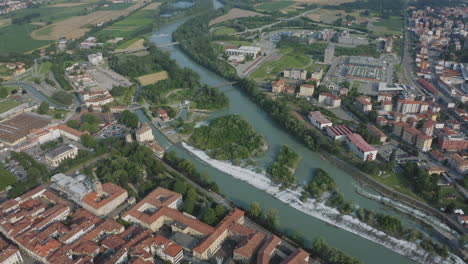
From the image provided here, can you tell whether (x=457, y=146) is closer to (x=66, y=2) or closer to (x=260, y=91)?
(x=260, y=91)

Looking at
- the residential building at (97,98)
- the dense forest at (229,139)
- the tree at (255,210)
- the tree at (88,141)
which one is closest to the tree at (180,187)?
the tree at (255,210)

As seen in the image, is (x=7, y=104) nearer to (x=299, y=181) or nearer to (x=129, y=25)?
(x=299, y=181)

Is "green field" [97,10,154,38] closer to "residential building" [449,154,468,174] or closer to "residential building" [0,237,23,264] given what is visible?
"residential building" [0,237,23,264]

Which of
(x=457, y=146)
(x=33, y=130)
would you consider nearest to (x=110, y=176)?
(x=33, y=130)

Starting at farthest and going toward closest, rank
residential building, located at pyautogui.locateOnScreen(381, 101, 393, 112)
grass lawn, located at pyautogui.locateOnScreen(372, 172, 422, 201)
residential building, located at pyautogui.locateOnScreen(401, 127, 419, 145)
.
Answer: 1. residential building, located at pyautogui.locateOnScreen(381, 101, 393, 112)
2. residential building, located at pyautogui.locateOnScreen(401, 127, 419, 145)
3. grass lawn, located at pyautogui.locateOnScreen(372, 172, 422, 201)

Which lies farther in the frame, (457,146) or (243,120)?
(243,120)

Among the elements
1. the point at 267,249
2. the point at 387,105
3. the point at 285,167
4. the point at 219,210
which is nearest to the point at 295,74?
the point at 387,105

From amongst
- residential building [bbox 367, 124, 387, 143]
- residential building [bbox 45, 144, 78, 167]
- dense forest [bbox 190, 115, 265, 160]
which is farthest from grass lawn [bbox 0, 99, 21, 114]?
residential building [bbox 367, 124, 387, 143]
